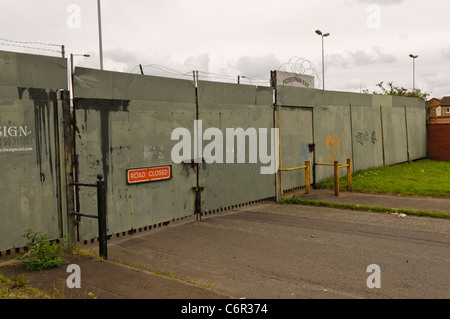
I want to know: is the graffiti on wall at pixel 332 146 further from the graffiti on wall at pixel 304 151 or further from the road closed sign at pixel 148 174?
the road closed sign at pixel 148 174

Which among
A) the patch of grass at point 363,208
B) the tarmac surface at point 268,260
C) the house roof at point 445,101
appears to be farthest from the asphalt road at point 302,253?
the house roof at point 445,101

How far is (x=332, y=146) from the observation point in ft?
52.7

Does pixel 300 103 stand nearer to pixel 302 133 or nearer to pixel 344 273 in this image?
pixel 302 133

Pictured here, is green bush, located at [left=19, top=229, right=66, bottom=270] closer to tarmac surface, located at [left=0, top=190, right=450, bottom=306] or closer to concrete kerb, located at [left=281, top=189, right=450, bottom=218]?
tarmac surface, located at [left=0, top=190, right=450, bottom=306]

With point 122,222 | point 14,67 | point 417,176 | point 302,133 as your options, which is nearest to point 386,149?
point 417,176

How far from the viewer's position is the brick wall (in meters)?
23.2

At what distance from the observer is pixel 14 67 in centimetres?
715

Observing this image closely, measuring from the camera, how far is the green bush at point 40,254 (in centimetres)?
660

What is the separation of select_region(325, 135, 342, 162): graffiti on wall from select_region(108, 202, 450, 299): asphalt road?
4835mm

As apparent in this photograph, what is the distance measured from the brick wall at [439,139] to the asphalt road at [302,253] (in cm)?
1457

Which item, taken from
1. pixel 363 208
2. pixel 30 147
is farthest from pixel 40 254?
pixel 363 208

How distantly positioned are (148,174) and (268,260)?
344cm

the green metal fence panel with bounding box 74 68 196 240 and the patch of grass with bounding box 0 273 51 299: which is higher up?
the green metal fence panel with bounding box 74 68 196 240

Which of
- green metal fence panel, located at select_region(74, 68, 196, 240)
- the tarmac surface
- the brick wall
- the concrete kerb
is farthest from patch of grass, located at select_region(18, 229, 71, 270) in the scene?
the brick wall
